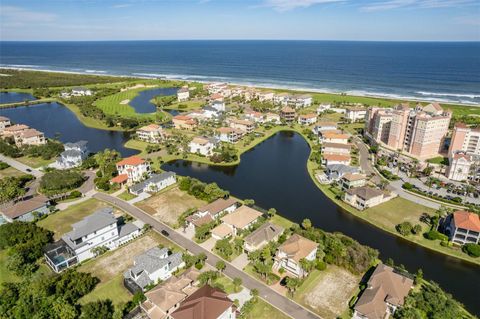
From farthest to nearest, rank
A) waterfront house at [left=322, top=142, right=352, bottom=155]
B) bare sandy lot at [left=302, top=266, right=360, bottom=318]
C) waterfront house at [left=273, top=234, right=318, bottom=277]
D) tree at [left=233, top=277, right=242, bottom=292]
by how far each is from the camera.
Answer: waterfront house at [left=322, top=142, right=352, bottom=155]
waterfront house at [left=273, top=234, right=318, bottom=277]
tree at [left=233, top=277, right=242, bottom=292]
bare sandy lot at [left=302, top=266, right=360, bottom=318]

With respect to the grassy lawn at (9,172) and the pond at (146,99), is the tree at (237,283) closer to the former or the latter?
the grassy lawn at (9,172)

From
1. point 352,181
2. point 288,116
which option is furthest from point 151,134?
point 352,181

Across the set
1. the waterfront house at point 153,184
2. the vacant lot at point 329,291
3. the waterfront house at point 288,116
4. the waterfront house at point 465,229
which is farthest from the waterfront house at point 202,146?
the waterfront house at point 465,229

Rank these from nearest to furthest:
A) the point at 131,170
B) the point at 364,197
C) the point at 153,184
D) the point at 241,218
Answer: the point at 241,218, the point at 364,197, the point at 153,184, the point at 131,170

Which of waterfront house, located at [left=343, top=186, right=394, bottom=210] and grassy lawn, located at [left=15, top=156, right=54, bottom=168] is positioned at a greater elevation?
grassy lawn, located at [left=15, top=156, right=54, bottom=168]

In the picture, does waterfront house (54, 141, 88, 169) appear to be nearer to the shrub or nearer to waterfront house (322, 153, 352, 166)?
waterfront house (322, 153, 352, 166)

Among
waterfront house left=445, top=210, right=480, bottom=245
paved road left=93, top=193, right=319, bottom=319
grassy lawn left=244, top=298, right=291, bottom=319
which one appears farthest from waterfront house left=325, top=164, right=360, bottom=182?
grassy lawn left=244, top=298, right=291, bottom=319

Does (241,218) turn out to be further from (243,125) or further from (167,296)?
(243,125)

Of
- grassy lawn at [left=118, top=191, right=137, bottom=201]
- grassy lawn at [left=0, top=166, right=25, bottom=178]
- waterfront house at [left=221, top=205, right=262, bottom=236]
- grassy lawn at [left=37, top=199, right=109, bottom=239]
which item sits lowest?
grassy lawn at [left=118, top=191, right=137, bottom=201]
